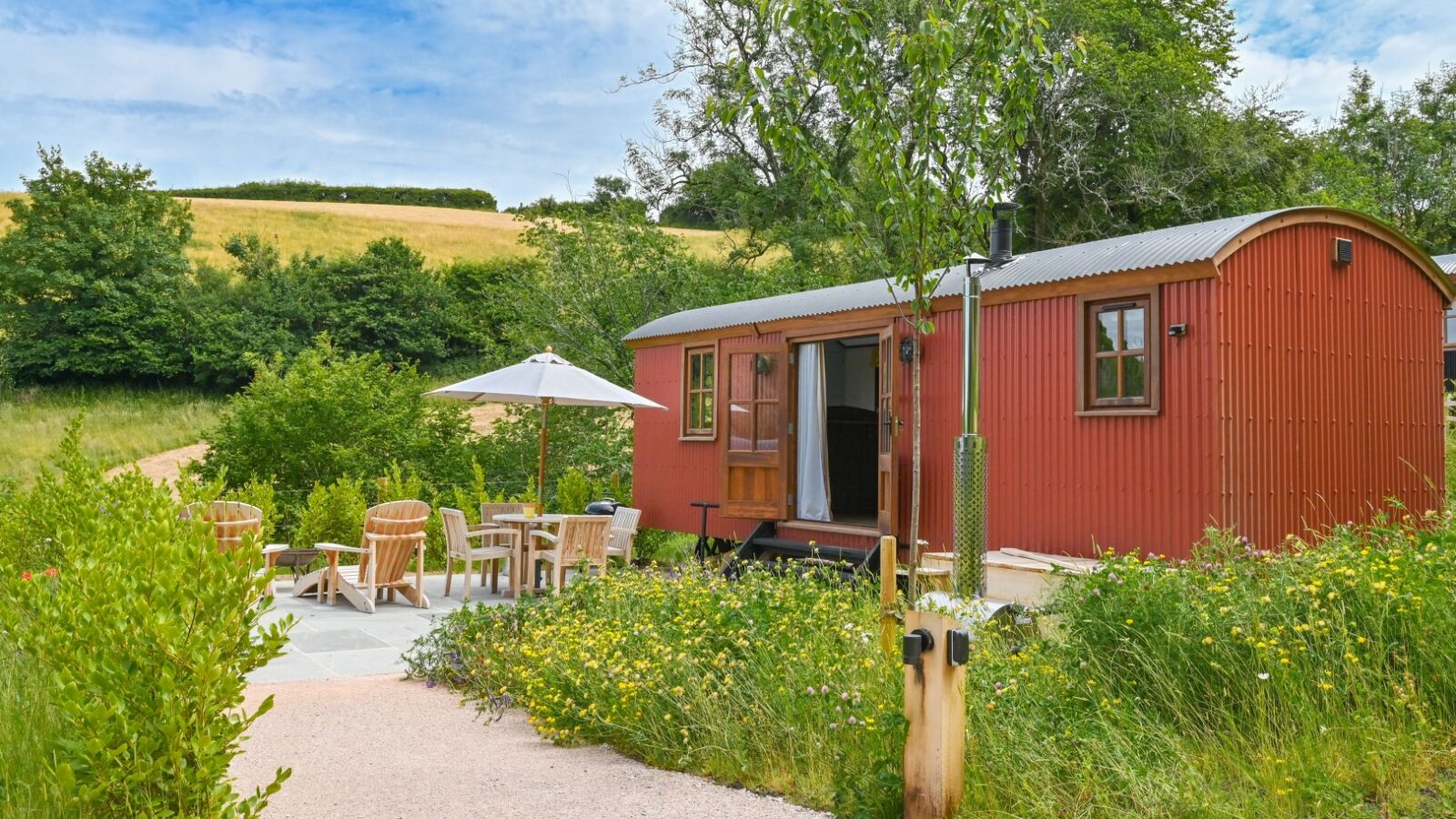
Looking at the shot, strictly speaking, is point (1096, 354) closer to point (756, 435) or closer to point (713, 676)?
point (756, 435)

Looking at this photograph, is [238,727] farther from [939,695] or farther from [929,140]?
[929,140]

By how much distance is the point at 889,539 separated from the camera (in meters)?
3.91

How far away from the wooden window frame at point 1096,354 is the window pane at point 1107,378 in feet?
0.09

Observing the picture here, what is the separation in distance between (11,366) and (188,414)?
12.5 ft

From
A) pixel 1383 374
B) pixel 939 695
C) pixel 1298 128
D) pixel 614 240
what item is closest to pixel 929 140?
pixel 939 695

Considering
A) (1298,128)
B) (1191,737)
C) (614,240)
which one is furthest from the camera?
(1298,128)

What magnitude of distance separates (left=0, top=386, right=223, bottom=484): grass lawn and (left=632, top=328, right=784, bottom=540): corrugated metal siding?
33.3ft

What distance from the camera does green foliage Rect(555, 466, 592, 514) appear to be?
11.7 metres

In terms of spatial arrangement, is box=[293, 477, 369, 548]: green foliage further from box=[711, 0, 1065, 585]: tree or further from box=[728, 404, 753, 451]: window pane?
box=[711, 0, 1065, 585]: tree

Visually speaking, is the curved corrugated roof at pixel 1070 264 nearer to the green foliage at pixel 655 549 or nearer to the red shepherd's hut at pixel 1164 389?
the red shepherd's hut at pixel 1164 389

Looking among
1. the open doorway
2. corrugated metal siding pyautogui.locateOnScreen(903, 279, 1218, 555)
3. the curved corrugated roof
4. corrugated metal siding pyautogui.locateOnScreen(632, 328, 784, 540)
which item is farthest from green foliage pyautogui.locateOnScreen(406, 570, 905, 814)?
the open doorway

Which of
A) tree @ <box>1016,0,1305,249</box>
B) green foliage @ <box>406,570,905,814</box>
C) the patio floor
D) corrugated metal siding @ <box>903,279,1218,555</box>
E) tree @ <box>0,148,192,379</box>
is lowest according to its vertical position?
the patio floor

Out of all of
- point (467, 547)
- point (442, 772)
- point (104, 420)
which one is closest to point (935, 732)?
point (442, 772)

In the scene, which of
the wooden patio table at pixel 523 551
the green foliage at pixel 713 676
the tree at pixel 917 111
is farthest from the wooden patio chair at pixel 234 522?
the tree at pixel 917 111
